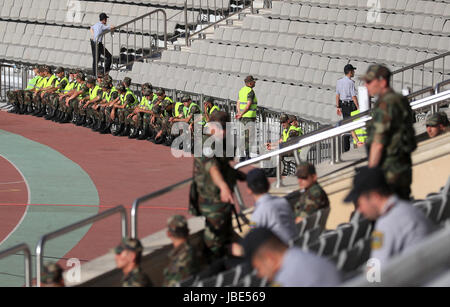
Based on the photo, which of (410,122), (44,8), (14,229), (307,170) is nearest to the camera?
(410,122)

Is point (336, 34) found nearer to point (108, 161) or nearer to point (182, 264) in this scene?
point (108, 161)

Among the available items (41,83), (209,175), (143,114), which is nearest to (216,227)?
(209,175)

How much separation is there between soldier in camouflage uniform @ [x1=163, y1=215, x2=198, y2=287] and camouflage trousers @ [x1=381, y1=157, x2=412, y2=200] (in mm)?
1868

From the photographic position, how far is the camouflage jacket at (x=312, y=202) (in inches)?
383

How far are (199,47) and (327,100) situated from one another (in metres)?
5.88

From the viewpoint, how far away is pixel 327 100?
1959 cm

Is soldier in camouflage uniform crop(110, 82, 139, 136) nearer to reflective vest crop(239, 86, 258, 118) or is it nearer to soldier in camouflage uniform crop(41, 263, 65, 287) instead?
reflective vest crop(239, 86, 258, 118)

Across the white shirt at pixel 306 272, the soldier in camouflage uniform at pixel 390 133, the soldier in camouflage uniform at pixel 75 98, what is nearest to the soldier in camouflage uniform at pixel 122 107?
the soldier in camouflage uniform at pixel 75 98

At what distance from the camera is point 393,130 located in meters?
8.41

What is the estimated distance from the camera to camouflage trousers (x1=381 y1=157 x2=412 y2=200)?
8.48 m

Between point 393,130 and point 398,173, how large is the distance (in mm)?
397

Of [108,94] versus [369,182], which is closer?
[369,182]
